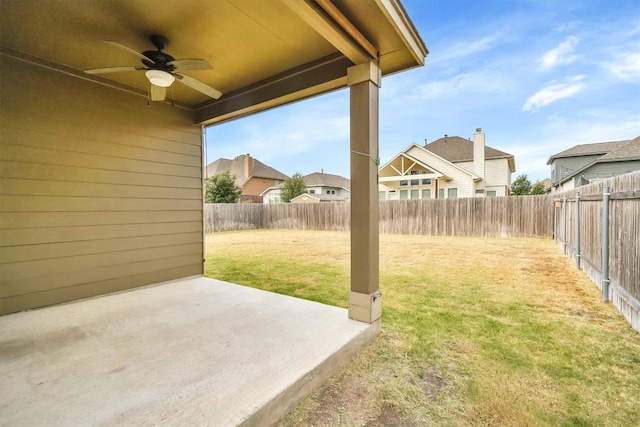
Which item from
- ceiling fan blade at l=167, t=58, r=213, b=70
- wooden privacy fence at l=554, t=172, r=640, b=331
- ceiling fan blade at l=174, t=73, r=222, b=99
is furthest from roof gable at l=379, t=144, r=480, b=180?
ceiling fan blade at l=167, t=58, r=213, b=70

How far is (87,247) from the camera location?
316 centimetres

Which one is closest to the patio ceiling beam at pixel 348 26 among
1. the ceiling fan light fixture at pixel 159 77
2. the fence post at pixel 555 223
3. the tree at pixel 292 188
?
the ceiling fan light fixture at pixel 159 77

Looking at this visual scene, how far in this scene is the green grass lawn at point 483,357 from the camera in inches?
60.6

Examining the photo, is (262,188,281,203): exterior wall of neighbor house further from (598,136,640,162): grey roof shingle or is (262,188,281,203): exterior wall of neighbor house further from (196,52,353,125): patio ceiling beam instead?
(196,52,353,125): patio ceiling beam

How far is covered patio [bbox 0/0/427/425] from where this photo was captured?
5.38 ft

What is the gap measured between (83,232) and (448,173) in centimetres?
1503

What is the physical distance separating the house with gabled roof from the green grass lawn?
37.5ft

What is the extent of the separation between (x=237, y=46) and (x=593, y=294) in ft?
16.8

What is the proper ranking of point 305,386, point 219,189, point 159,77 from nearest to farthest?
point 305,386 → point 159,77 → point 219,189

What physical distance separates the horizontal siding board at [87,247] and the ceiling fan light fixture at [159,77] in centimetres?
201

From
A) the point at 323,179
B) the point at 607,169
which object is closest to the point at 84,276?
the point at 607,169

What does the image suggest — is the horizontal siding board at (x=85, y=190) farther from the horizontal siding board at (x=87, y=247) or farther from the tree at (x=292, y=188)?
the tree at (x=292, y=188)

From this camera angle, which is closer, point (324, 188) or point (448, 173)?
point (448, 173)

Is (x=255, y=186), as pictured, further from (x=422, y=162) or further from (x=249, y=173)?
(x=422, y=162)
